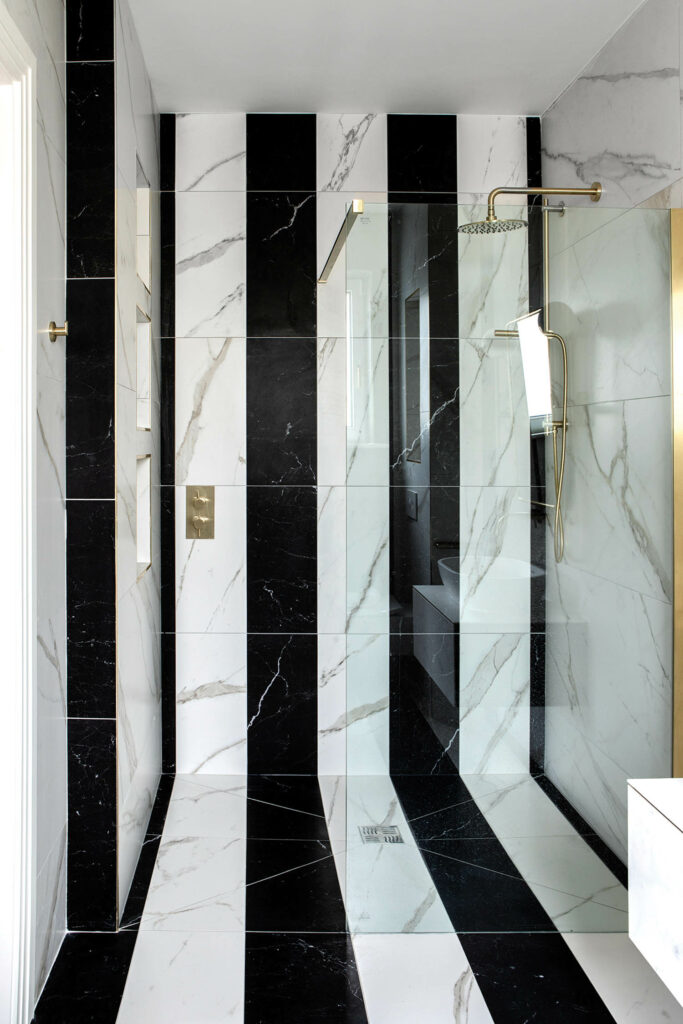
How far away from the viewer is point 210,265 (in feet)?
10.5

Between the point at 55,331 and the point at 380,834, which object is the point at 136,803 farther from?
the point at 55,331

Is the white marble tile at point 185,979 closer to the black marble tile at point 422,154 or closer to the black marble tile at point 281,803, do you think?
the black marble tile at point 281,803

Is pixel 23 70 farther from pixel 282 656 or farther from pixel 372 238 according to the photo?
pixel 282 656

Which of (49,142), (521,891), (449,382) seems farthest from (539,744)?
(49,142)

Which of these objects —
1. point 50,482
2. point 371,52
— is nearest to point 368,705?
point 50,482

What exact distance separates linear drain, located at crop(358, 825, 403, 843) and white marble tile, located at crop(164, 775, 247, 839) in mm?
736

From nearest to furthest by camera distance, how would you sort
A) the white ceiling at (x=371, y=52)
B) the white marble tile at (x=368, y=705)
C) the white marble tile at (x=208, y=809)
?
the white marble tile at (x=368, y=705) → the white ceiling at (x=371, y=52) → the white marble tile at (x=208, y=809)

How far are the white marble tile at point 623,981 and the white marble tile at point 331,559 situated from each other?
146 centimetres

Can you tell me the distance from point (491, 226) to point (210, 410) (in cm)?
153

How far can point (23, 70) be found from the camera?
5.65ft

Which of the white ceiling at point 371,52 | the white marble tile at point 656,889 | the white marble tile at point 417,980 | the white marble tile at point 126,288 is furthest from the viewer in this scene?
the white ceiling at point 371,52

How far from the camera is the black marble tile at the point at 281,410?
3213 mm

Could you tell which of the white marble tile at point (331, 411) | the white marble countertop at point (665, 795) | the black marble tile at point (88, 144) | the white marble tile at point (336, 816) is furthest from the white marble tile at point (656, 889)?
the white marble tile at point (331, 411)

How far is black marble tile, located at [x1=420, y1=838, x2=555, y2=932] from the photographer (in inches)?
82.4
